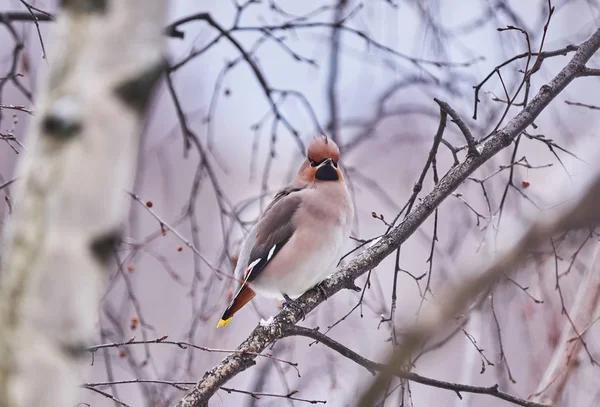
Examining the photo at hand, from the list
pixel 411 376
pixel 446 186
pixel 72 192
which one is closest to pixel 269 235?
pixel 446 186

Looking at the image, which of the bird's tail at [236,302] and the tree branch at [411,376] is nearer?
the tree branch at [411,376]

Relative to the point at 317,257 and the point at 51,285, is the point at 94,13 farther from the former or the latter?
the point at 317,257

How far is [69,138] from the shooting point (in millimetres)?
891

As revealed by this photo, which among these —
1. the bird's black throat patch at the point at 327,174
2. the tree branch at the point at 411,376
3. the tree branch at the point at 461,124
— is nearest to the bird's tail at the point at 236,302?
the bird's black throat patch at the point at 327,174

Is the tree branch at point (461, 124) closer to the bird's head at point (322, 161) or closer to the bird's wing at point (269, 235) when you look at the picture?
the bird's head at point (322, 161)

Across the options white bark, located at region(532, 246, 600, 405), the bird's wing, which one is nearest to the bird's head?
the bird's wing

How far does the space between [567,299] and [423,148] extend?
160cm

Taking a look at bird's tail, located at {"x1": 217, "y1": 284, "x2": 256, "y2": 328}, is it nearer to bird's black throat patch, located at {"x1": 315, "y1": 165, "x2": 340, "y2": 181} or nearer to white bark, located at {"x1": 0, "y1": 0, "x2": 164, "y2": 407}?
bird's black throat patch, located at {"x1": 315, "y1": 165, "x2": 340, "y2": 181}

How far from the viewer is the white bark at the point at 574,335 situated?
9.80ft

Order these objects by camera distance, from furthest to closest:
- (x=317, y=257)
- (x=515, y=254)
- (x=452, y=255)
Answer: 1. (x=452, y=255)
2. (x=317, y=257)
3. (x=515, y=254)

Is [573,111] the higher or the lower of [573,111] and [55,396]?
the higher

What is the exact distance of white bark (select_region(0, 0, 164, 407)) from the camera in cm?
87

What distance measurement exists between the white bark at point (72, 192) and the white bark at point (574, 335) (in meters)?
2.51

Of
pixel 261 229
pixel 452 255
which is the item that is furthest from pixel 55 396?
pixel 452 255
